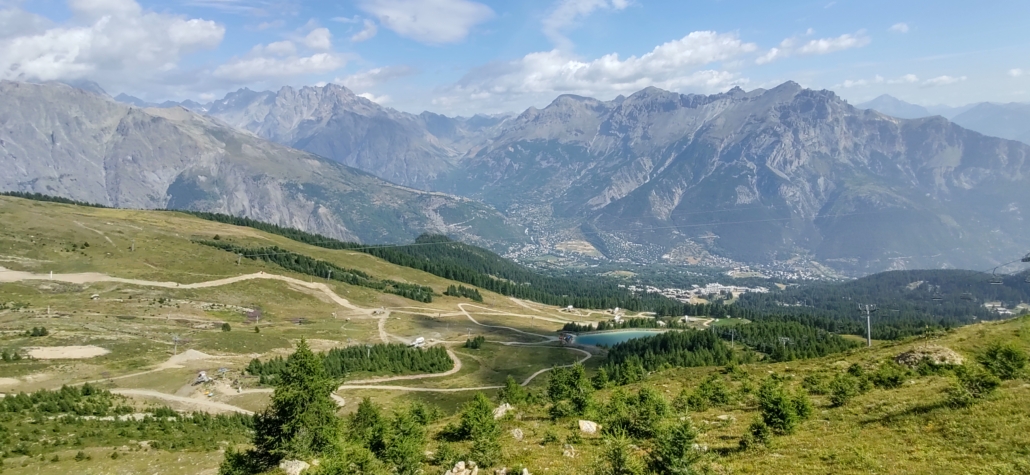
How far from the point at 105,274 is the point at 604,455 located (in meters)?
156

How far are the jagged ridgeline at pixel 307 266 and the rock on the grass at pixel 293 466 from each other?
6242 inches

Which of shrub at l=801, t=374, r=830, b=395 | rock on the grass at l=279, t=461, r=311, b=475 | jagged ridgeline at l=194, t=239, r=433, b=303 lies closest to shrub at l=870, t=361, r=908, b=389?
shrub at l=801, t=374, r=830, b=395

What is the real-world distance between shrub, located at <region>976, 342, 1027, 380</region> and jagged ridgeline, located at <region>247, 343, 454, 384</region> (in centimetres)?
8854

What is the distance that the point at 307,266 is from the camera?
618ft

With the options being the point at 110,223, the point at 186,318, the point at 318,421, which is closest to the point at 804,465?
the point at 318,421

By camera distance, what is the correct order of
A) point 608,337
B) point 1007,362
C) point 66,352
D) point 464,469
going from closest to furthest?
point 464,469 → point 1007,362 → point 66,352 → point 608,337

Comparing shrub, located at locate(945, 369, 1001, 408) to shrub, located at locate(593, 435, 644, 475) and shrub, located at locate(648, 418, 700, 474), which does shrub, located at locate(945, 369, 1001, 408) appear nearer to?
shrub, located at locate(648, 418, 700, 474)

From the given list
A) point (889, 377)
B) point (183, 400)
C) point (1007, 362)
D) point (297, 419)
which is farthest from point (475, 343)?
point (1007, 362)

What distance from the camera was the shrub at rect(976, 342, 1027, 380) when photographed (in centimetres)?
3247

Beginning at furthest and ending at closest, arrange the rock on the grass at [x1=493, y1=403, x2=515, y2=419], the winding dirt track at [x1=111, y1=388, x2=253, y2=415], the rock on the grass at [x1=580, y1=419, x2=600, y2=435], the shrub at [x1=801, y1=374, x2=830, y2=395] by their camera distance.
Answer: the winding dirt track at [x1=111, y1=388, x2=253, y2=415] → the rock on the grass at [x1=493, y1=403, x2=515, y2=419] → the shrub at [x1=801, y1=374, x2=830, y2=395] → the rock on the grass at [x1=580, y1=419, x2=600, y2=435]

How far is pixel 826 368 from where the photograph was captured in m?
56.2

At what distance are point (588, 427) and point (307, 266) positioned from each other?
172 m

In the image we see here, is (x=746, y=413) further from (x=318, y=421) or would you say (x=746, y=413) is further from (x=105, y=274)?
(x=105, y=274)

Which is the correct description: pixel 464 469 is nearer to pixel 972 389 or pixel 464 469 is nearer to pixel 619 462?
pixel 619 462
